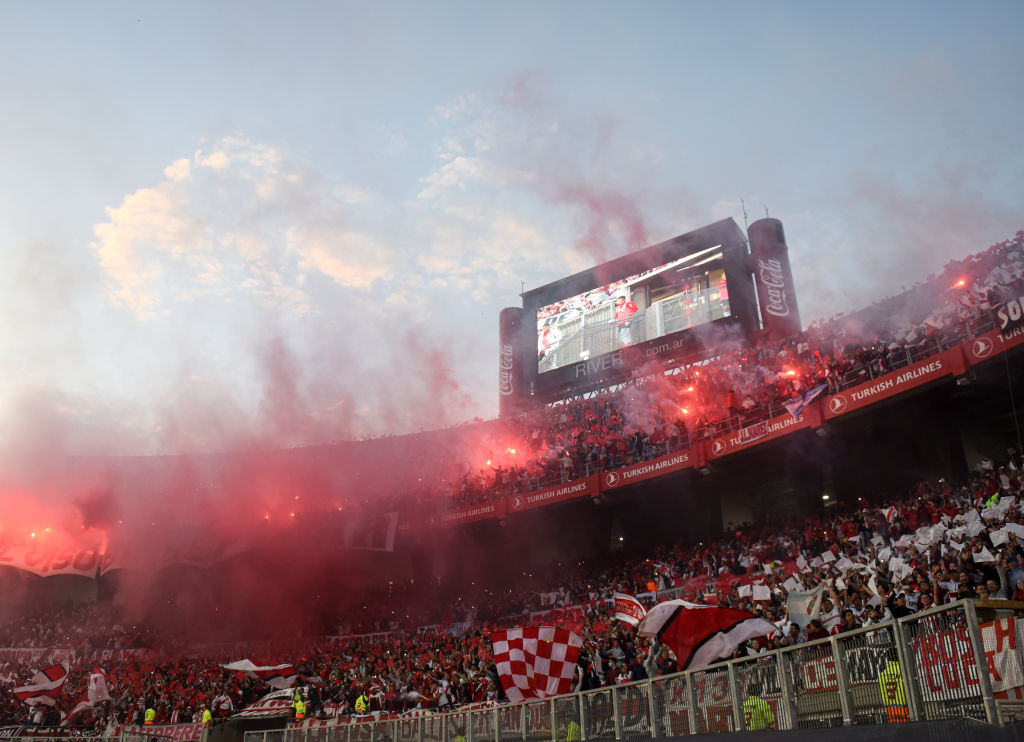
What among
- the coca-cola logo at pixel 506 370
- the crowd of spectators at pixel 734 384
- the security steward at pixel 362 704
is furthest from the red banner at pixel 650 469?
the security steward at pixel 362 704

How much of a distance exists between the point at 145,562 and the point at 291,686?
17.6 meters

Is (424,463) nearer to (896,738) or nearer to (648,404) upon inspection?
(648,404)

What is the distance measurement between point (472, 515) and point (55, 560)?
2043cm

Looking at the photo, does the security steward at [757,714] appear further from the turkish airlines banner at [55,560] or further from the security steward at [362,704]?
the turkish airlines banner at [55,560]

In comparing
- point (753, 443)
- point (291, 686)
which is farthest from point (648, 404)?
point (291, 686)

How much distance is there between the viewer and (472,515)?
31016mm

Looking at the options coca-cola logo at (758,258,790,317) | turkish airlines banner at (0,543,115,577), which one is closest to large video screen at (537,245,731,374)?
coca-cola logo at (758,258,790,317)

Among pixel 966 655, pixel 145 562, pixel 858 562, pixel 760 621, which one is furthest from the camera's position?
pixel 145 562

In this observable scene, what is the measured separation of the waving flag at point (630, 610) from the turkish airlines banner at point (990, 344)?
33.3 feet

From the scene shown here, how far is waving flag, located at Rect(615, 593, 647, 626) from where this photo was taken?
15812mm

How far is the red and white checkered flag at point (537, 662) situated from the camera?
1171 centimetres

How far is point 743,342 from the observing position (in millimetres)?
29188

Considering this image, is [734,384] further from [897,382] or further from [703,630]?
[703,630]

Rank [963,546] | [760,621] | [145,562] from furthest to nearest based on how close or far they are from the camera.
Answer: [145,562] < [963,546] < [760,621]
